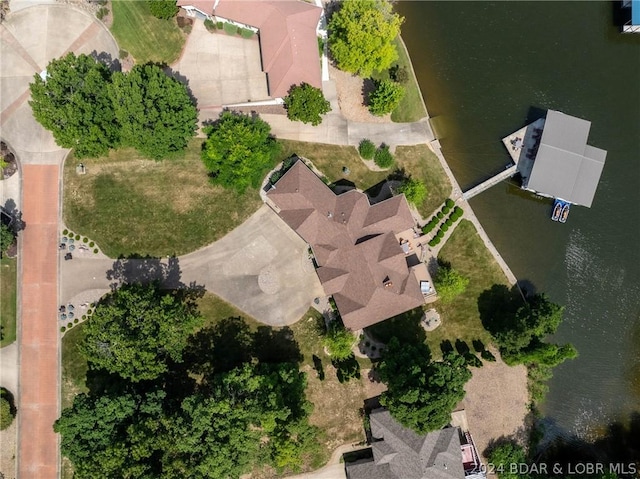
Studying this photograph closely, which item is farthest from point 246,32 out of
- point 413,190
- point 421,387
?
point 421,387

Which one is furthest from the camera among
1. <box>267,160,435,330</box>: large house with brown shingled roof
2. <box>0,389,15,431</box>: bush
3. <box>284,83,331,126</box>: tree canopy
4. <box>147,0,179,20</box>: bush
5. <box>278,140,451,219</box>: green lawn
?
<box>278,140,451,219</box>: green lawn

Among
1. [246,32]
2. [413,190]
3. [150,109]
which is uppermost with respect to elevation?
[246,32]

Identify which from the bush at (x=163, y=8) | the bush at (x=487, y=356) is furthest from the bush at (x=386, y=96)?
the bush at (x=487, y=356)

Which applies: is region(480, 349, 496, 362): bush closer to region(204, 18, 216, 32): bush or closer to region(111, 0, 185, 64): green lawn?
region(204, 18, 216, 32): bush

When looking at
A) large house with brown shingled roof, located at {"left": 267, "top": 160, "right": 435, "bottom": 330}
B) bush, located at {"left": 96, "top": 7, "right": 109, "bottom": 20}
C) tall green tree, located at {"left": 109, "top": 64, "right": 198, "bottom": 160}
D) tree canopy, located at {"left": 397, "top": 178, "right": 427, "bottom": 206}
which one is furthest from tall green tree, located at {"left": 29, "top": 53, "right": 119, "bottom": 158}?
tree canopy, located at {"left": 397, "top": 178, "right": 427, "bottom": 206}

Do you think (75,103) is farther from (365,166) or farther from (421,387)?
(421,387)
